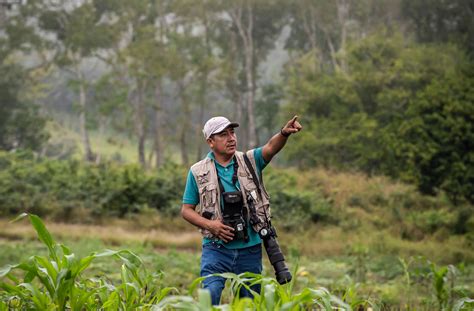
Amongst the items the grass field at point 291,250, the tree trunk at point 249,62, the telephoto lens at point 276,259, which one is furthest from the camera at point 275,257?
the tree trunk at point 249,62

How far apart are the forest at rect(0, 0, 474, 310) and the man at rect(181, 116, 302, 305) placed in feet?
0.65

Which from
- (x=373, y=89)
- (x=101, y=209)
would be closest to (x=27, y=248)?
(x=101, y=209)

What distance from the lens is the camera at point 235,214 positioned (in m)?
4.77

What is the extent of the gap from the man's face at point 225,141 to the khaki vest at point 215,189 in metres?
0.12

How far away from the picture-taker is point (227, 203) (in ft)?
15.8

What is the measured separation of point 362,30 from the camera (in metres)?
47.7

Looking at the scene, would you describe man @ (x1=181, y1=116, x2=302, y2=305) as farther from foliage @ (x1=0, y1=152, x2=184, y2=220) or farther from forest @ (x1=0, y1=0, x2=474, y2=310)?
foliage @ (x1=0, y1=152, x2=184, y2=220)

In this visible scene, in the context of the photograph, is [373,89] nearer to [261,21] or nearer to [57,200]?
[261,21]

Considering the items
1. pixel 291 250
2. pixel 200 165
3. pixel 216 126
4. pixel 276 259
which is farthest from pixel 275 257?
pixel 291 250

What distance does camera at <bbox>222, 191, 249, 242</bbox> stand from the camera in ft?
15.6

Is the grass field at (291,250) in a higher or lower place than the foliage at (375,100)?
lower

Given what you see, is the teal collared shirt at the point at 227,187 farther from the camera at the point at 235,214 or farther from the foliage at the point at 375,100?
the foliage at the point at 375,100

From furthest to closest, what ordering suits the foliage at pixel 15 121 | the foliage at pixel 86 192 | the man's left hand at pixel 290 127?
the foliage at pixel 15 121
the foliage at pixel 86 192
the man's left hand at pixel 290 127

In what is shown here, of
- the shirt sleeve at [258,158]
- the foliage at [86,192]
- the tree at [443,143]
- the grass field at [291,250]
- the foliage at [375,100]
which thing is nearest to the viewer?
the shirt sleeve at [258,158]
